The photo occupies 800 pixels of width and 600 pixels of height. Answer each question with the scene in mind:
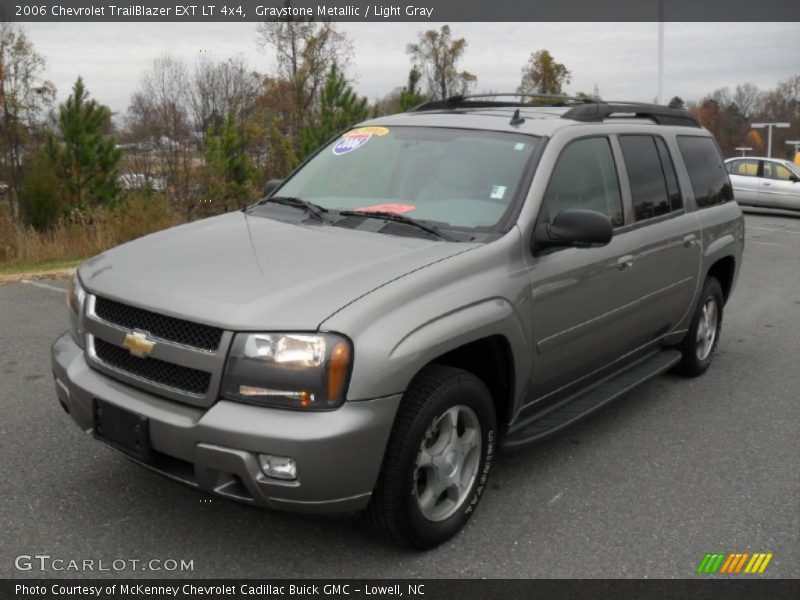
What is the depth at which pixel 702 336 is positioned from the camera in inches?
235

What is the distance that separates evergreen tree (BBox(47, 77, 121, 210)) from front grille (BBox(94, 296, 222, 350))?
68.8 ft

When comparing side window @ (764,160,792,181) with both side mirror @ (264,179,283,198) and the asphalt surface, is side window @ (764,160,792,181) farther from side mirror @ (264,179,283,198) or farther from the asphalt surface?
side mirror @ (264,179,283,198)

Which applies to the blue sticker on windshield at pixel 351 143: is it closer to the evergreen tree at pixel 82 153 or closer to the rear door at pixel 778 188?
the rear door at pixel 778 188

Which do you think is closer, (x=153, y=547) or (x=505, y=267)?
(x=153, y=547)

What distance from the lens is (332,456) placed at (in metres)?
2.85

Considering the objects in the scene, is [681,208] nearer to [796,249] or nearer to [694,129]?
[694,129]

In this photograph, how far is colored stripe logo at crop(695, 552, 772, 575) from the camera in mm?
3287

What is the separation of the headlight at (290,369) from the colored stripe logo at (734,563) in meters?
1.70

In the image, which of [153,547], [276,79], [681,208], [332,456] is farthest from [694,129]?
[276,79]

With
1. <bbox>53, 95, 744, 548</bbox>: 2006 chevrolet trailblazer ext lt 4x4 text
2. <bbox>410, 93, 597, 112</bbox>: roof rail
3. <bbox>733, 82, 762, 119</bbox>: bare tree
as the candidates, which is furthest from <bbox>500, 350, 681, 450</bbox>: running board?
<bbox>733, 82, 762, 119</bbox>: bare tree

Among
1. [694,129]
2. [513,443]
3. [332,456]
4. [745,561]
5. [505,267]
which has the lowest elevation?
[745,561]

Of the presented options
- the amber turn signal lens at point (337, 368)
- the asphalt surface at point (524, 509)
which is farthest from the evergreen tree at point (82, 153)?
the amber turn signal lens at point (337, 368)
